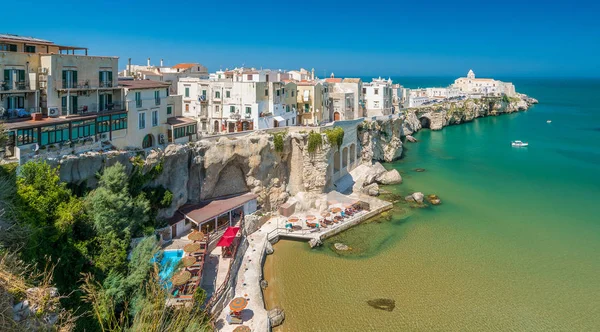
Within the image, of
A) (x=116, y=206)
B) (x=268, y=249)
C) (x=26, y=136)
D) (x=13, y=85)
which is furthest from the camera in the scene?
(x=268, y=249)

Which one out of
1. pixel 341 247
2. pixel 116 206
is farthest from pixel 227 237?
pixel 341 247

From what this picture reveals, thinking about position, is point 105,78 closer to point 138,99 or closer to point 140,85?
point 138,99

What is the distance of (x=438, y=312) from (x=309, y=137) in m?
18.4

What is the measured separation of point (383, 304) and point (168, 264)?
36.0ft

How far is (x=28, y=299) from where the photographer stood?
902 centimetres

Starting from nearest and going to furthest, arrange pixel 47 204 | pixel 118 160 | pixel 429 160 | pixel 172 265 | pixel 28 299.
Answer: pixel 28 299, pixel 47 204, pixel 172 265, pixel 118 160, pixel 429 160

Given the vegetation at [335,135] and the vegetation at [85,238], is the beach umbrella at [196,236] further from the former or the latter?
the vegetation at [335,135]

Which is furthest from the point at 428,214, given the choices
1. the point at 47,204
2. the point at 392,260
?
the point at 47,204

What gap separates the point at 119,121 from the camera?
85.0 feet

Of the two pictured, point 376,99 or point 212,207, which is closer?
point 212,207

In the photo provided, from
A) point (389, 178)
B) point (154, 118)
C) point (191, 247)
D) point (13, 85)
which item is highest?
point (13, 85)

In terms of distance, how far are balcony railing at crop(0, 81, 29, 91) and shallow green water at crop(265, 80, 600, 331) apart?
1706 centimetres

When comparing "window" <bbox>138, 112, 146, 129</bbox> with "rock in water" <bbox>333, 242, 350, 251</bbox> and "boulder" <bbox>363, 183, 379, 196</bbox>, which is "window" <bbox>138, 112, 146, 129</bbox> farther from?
"boulder" <bbox>363, 183, 379, 196</bbox>

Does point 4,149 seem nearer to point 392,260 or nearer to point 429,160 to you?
point 392,260
